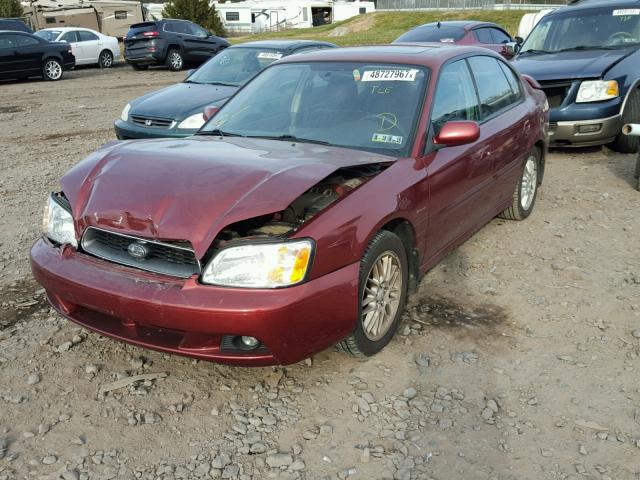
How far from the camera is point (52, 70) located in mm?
18984

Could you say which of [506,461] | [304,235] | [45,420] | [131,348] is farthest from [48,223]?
[506,461]

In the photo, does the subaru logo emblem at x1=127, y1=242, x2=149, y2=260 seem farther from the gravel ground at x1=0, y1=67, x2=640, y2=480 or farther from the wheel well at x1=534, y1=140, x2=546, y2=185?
the wheel well at x1=534, y1=140, x2=546, y2=185

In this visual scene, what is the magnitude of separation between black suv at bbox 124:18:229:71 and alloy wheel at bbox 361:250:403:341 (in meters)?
19.3

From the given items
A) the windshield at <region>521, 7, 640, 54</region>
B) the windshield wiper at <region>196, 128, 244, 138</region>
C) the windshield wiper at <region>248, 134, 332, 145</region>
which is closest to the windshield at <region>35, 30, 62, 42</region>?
the windshield at <region>521, 7, 640, 54</region>

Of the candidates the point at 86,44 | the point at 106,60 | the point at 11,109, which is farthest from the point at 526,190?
the point at 106,60

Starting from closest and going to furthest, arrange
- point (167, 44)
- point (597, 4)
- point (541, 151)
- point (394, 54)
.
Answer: point (394, 54) < point (541, 151) < point (597, 4) < point (167, 44)

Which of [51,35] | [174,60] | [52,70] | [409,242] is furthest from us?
[51,35]

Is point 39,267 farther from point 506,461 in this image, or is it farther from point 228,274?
point 506,461

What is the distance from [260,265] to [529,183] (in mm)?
3680

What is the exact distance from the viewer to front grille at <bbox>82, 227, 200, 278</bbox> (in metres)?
2.93

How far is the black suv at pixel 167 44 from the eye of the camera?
68.7ft

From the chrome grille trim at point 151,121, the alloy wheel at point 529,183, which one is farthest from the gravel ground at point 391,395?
the chrome grille trim at point 151,121

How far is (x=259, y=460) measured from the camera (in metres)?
2.73

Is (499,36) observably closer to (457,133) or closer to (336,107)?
(336,107)
